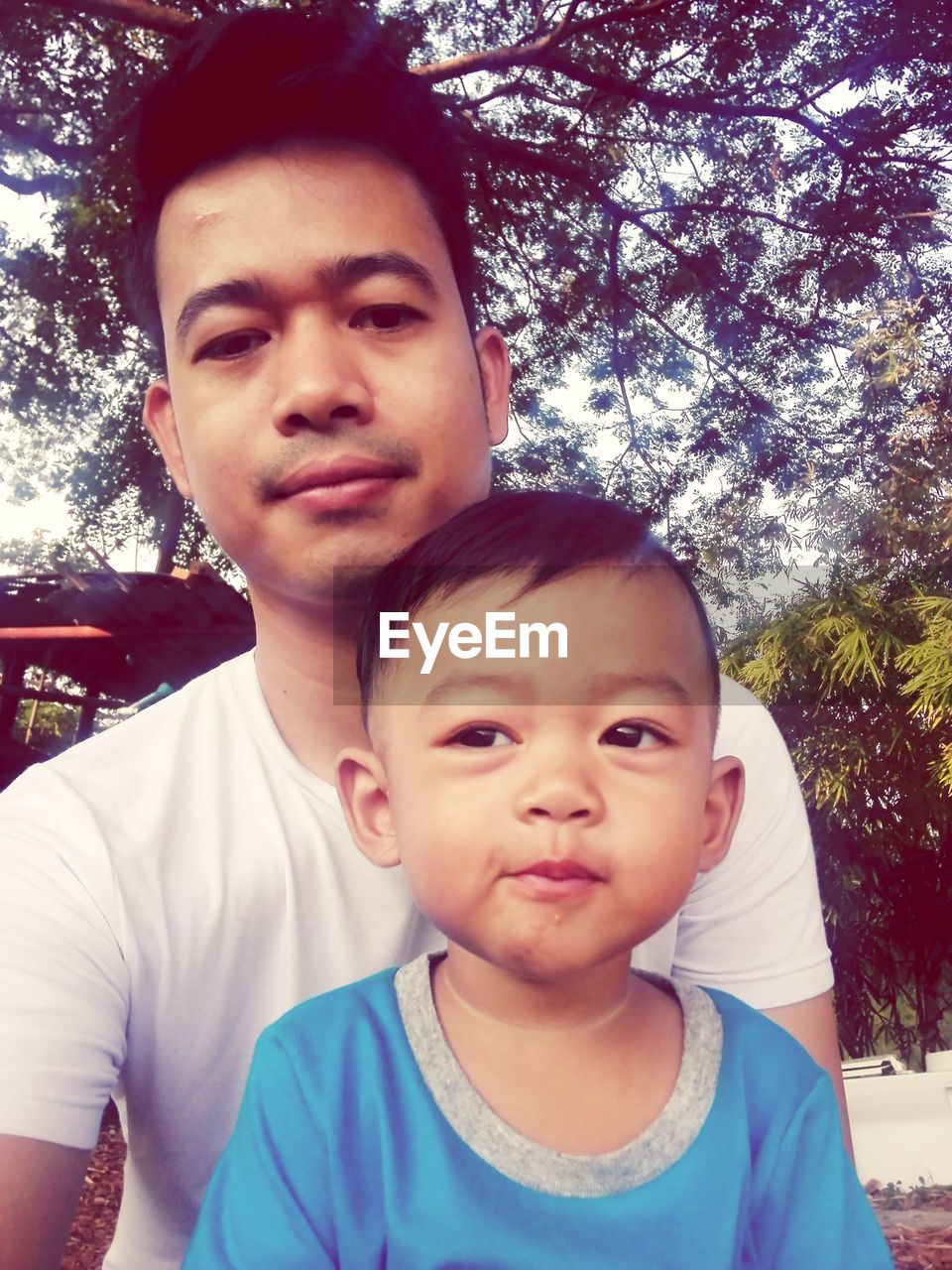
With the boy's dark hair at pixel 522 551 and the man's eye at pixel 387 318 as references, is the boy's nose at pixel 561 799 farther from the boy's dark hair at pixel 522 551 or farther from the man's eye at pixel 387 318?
the man's eye at pixel 387 318

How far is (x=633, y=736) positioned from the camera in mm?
297

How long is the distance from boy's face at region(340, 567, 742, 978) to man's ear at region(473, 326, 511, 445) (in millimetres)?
216

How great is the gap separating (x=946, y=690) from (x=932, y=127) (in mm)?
559

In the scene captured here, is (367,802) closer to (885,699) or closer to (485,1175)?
(485,1175)

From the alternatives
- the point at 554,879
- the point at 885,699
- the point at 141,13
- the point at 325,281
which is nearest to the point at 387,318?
the point at 325,281

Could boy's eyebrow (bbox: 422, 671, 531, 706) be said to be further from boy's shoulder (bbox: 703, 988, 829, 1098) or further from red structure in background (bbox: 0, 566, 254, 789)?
red structure in background (bbox: 0, 566, 254, 789)

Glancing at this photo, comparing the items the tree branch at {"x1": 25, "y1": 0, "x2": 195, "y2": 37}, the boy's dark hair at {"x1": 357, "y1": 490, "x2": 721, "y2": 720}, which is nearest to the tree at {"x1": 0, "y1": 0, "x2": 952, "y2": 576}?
the tree branch at {"x1": 25, "y1": 0, "x2": 195, "y2": 37}

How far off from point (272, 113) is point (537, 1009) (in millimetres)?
389

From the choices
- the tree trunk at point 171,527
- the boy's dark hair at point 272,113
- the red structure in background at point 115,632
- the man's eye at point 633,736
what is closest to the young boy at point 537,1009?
the man's eye at point 633,736

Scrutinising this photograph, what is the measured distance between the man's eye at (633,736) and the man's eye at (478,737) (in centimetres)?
3

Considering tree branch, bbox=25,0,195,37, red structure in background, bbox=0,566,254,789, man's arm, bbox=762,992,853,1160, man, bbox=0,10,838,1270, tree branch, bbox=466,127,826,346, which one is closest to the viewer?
man, bbox=0,10,838,1270

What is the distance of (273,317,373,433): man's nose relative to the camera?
0.39m

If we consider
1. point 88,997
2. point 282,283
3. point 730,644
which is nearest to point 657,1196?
point 88,997

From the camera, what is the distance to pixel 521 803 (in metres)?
0.28
